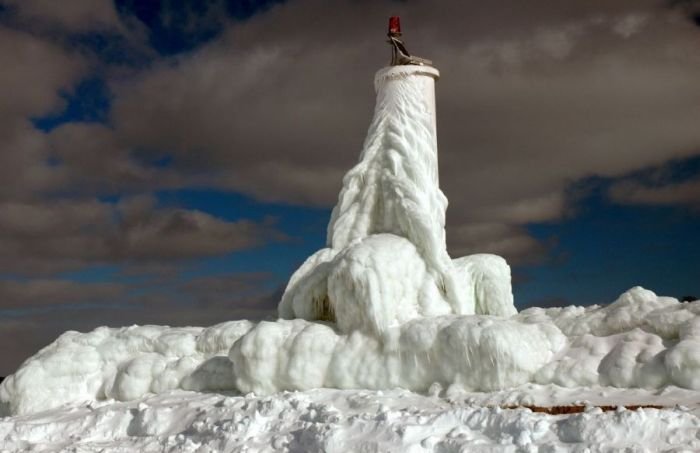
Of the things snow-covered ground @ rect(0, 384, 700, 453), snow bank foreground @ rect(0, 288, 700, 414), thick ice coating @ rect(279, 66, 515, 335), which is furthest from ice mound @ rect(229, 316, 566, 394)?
thick ice coating @ rect(279, 66, 515, 335)

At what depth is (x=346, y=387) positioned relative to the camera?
520 inches

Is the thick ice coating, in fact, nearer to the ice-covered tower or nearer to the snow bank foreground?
the ice-covered tower

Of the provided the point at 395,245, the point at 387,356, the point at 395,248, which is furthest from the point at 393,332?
the point at 395,245

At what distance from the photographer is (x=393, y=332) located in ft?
44.0

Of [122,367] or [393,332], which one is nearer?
[393,332]

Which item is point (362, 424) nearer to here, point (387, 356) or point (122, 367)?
point (387, 356)

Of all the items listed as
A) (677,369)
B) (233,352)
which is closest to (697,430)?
(677,369)

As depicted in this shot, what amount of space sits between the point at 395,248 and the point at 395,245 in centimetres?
11

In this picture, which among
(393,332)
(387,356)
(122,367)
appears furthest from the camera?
(122,367)

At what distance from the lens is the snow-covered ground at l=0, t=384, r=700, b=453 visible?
9320mm

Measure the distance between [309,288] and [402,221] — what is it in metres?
2.32

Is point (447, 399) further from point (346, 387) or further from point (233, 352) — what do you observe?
point (233, 352)

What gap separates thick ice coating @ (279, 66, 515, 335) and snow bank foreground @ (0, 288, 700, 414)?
800mm

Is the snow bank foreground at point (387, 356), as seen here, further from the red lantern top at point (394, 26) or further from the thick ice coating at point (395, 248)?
the red lantern top at point (394, 26)
